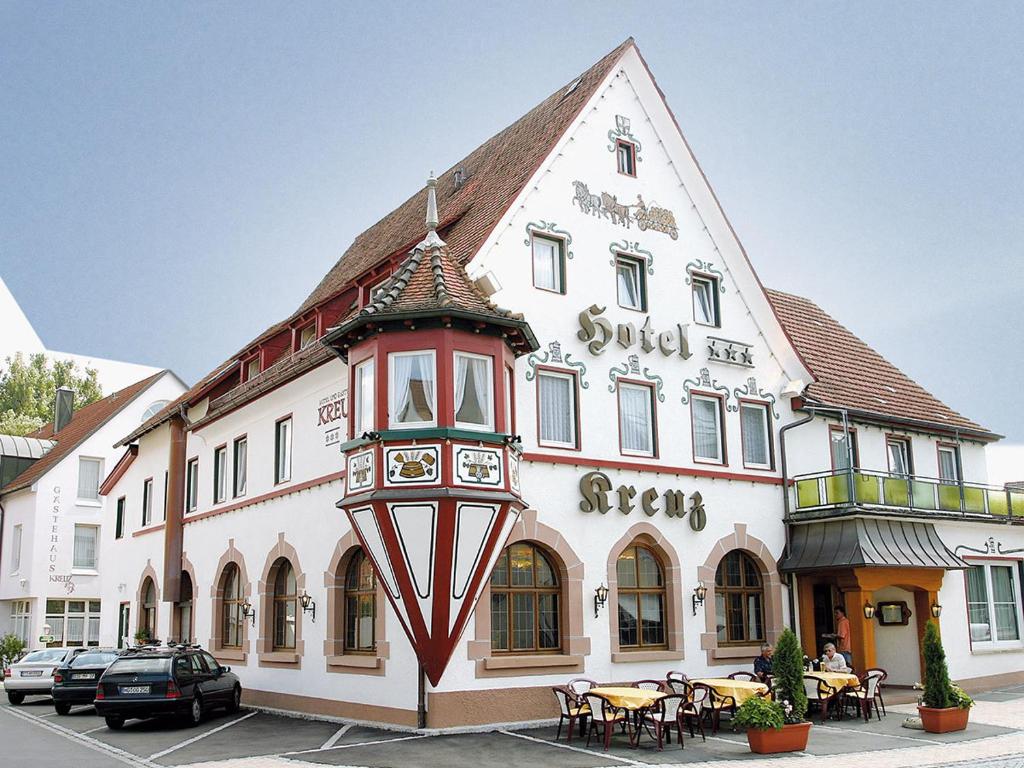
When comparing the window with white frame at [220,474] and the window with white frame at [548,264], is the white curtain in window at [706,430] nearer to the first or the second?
the window with white frame at [548,264]

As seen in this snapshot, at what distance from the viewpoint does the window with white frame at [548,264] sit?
20.6m

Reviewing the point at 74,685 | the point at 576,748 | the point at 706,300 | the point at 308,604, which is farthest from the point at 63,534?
the point at 576,748

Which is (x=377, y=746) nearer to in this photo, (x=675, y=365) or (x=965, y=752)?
(x=965, y=752)

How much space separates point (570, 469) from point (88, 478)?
30418 millimetres

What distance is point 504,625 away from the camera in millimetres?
18844

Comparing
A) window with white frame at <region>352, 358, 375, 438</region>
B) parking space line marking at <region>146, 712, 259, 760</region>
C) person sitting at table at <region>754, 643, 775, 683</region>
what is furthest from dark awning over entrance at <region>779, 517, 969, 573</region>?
parking space line marking at <region>146, 712, 259, 760</region>

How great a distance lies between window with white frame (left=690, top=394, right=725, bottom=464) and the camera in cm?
2250

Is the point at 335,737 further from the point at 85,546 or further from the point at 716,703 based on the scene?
the point at 85,546

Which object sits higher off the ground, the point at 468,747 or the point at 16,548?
the point at 16,548

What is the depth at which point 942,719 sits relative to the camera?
17.5 meters

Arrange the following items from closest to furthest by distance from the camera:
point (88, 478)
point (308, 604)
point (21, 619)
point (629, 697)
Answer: point (629, 697), point (308, 604), point (21, 619), point (88, 478)

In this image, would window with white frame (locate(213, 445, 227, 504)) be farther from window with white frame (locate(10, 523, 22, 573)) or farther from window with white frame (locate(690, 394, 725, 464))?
window with white frame (locate(10, 523, 22, 573))

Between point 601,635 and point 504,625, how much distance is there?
2.06 m

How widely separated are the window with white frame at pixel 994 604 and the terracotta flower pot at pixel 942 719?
331 inches
